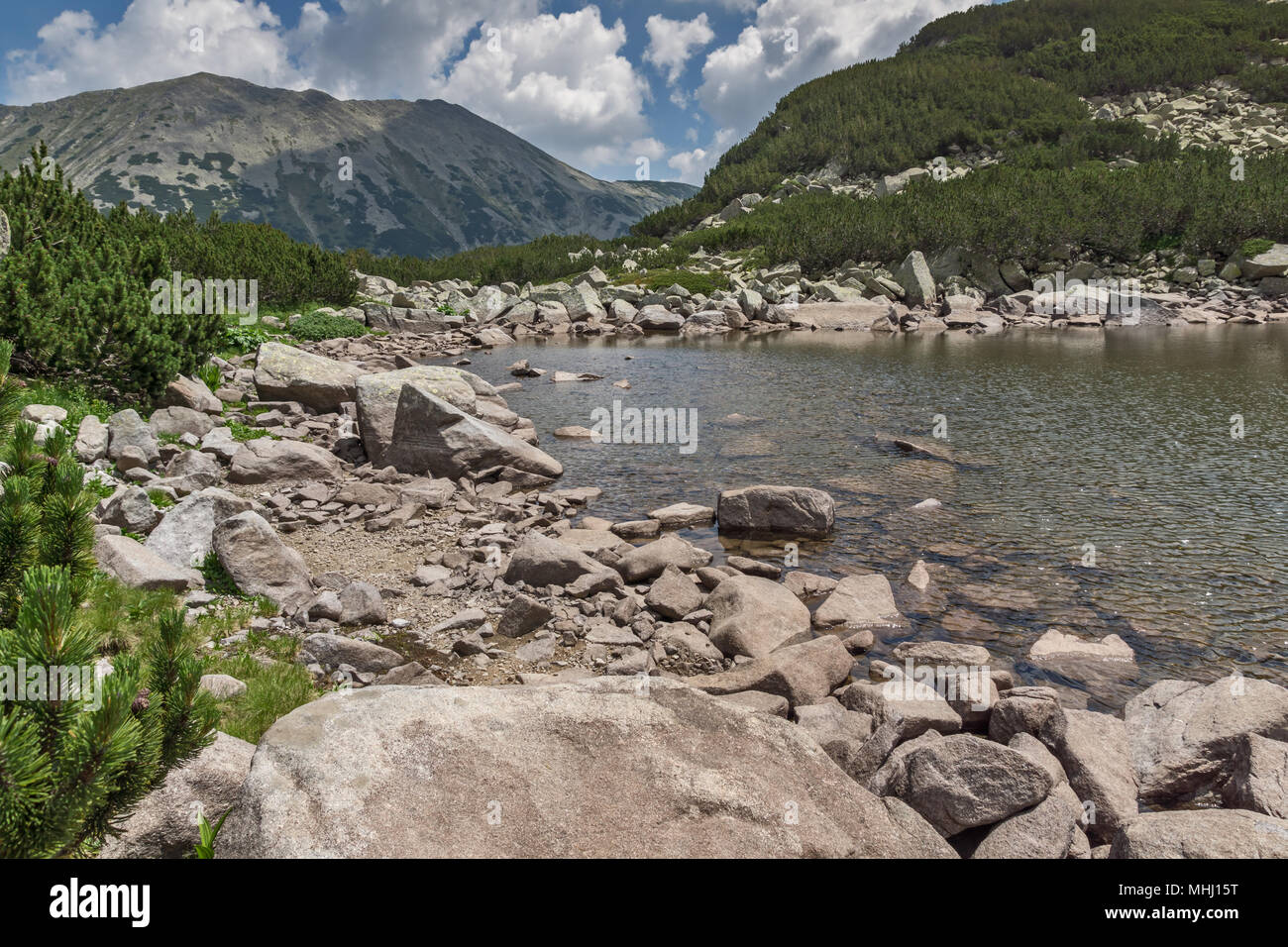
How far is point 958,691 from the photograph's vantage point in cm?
681

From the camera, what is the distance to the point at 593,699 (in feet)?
16.2

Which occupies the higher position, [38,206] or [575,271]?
[575,271]

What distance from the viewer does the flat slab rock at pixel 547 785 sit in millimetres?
3729

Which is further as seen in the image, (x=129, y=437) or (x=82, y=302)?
(x=82, y=302)

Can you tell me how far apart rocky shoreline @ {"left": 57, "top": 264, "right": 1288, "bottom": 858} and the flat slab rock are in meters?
0.02

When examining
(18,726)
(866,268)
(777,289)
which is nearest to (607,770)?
(18,726)

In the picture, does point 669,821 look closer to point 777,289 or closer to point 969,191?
point 777,289

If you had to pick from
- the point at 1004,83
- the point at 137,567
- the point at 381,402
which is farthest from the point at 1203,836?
the point at 1004,83

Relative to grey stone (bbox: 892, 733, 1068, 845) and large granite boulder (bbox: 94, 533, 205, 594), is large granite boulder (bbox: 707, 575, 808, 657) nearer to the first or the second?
grey stone (bbox: 892, 733, 1068, 845)

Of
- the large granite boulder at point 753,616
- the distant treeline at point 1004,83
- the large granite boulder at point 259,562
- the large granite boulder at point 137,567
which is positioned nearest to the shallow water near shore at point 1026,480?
the large granite boulder at point 753,616

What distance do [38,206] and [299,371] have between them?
8379mm

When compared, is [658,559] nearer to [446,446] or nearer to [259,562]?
[259,562]

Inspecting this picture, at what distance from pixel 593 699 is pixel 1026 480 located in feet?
41.5

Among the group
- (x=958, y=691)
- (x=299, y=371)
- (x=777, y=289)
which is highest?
(x=777, y=289)
